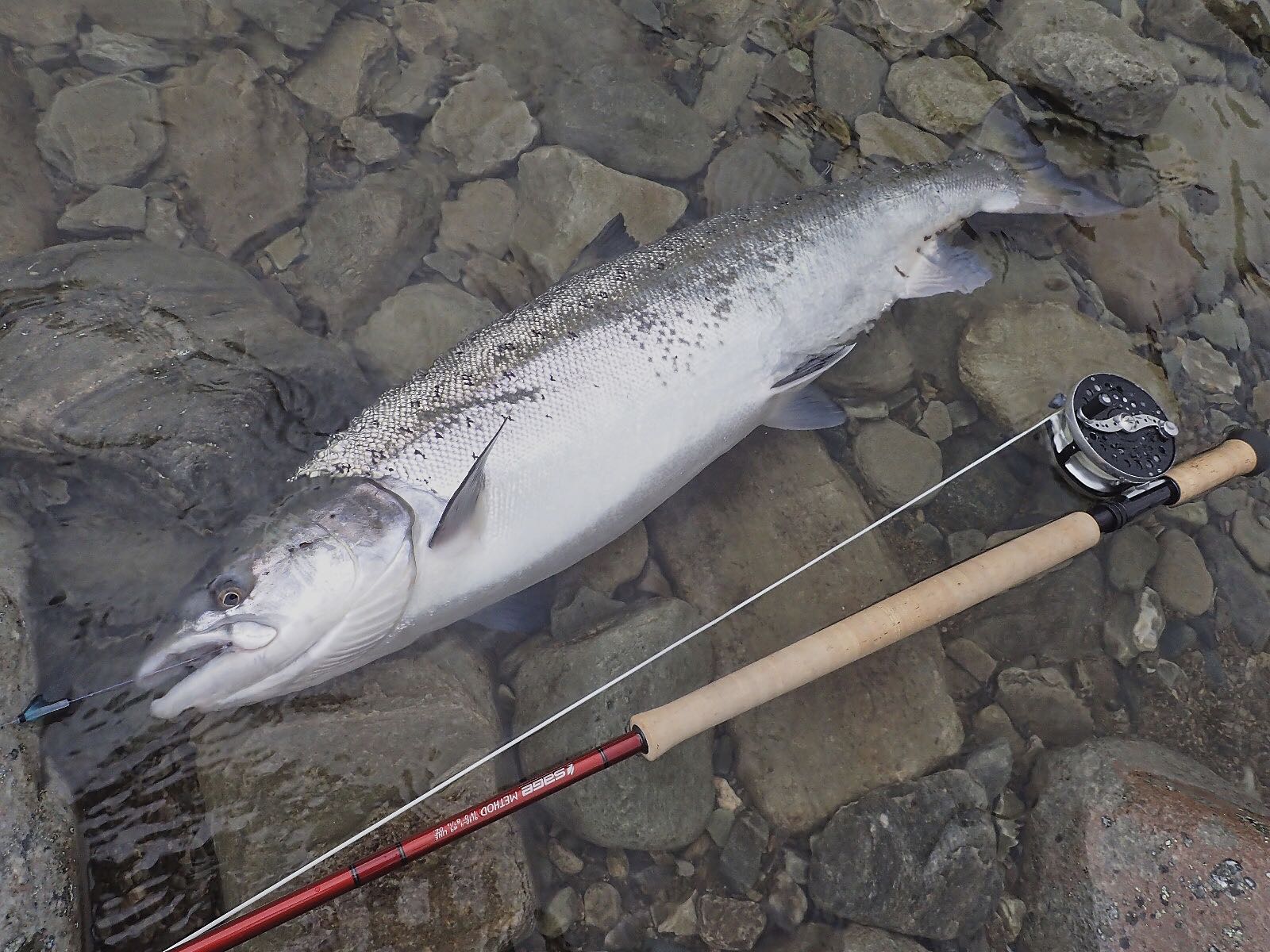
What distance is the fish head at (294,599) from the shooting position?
106 inches

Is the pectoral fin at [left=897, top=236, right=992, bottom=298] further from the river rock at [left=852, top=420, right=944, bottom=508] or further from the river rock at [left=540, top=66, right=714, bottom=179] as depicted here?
the river rock at [left=540, top=66, right=714, bottom=179]

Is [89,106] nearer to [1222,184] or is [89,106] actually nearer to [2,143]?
[2,143]

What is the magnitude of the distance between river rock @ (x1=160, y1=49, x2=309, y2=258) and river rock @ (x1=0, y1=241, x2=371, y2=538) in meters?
0.60

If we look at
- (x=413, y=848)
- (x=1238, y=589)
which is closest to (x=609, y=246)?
(x=413, y=848)

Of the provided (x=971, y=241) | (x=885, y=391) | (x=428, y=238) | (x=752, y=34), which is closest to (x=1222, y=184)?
(x=971, y=241)

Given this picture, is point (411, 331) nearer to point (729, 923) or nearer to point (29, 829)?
point (29, 829)

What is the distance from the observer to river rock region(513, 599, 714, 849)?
128 inches

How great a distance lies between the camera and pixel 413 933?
2.81 metres

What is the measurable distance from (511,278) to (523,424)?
59.6 inches

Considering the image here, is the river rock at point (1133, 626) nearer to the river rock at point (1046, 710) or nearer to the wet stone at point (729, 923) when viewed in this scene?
the river rock at point (1046, 710)

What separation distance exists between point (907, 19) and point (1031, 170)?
4.63ft

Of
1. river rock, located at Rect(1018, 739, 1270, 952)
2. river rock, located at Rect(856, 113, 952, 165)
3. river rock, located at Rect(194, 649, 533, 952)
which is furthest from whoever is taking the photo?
river rock, located at Rect(856, 113, 952, 165)

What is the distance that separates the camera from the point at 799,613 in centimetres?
377

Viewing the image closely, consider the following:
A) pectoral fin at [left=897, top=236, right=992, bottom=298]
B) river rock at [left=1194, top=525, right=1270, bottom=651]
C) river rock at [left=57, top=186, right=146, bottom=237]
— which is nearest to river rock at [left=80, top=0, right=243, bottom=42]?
river rock at [left=57, top=186, right=146, bottom=237]
